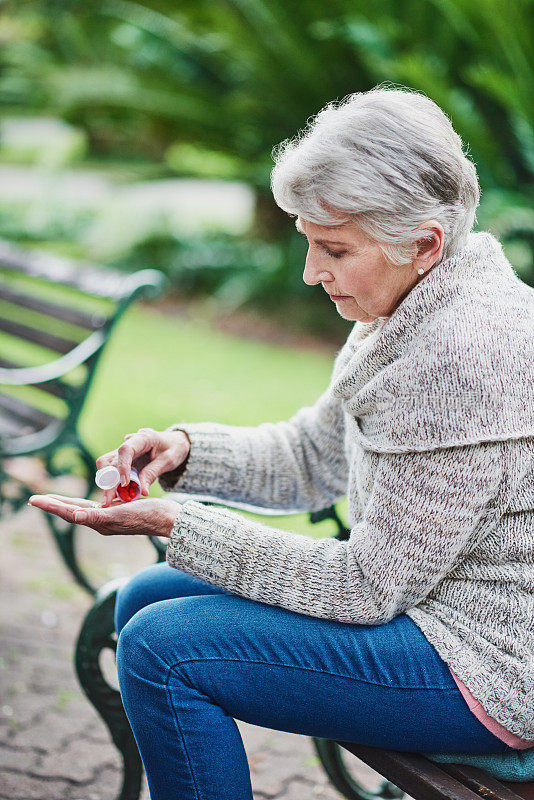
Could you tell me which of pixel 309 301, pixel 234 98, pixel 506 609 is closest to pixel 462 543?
pixel 506 609

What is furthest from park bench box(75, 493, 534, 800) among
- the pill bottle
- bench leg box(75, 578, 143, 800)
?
the pill bottle

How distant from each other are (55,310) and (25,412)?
1.40ft

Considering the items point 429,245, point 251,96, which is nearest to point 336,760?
point 429,245

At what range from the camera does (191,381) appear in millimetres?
6516

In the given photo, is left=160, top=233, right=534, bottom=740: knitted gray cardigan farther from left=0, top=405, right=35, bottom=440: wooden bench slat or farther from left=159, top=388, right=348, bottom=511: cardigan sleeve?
left=0, top=405, right=35, bottom=440: wooden bench slat

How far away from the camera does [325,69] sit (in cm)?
786

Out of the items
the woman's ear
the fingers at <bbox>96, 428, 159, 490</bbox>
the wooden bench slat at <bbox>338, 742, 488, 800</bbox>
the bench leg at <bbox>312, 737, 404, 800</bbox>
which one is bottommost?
the bench leg at <bbox>312, 737, 404, 800</bbox>

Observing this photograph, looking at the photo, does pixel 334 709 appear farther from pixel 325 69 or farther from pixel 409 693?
pixel 325 69

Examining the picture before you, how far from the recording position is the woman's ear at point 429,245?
1737 millimetres

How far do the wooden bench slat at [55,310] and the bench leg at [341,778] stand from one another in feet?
5.82

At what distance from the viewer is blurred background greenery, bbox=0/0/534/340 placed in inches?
262

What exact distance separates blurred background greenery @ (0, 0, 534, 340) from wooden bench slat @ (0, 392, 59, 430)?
3.33 meters

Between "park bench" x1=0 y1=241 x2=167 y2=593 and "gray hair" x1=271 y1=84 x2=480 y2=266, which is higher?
"gray hair" x1=271 y1=84 x2=480 y2=266

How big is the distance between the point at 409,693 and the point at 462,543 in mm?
296
